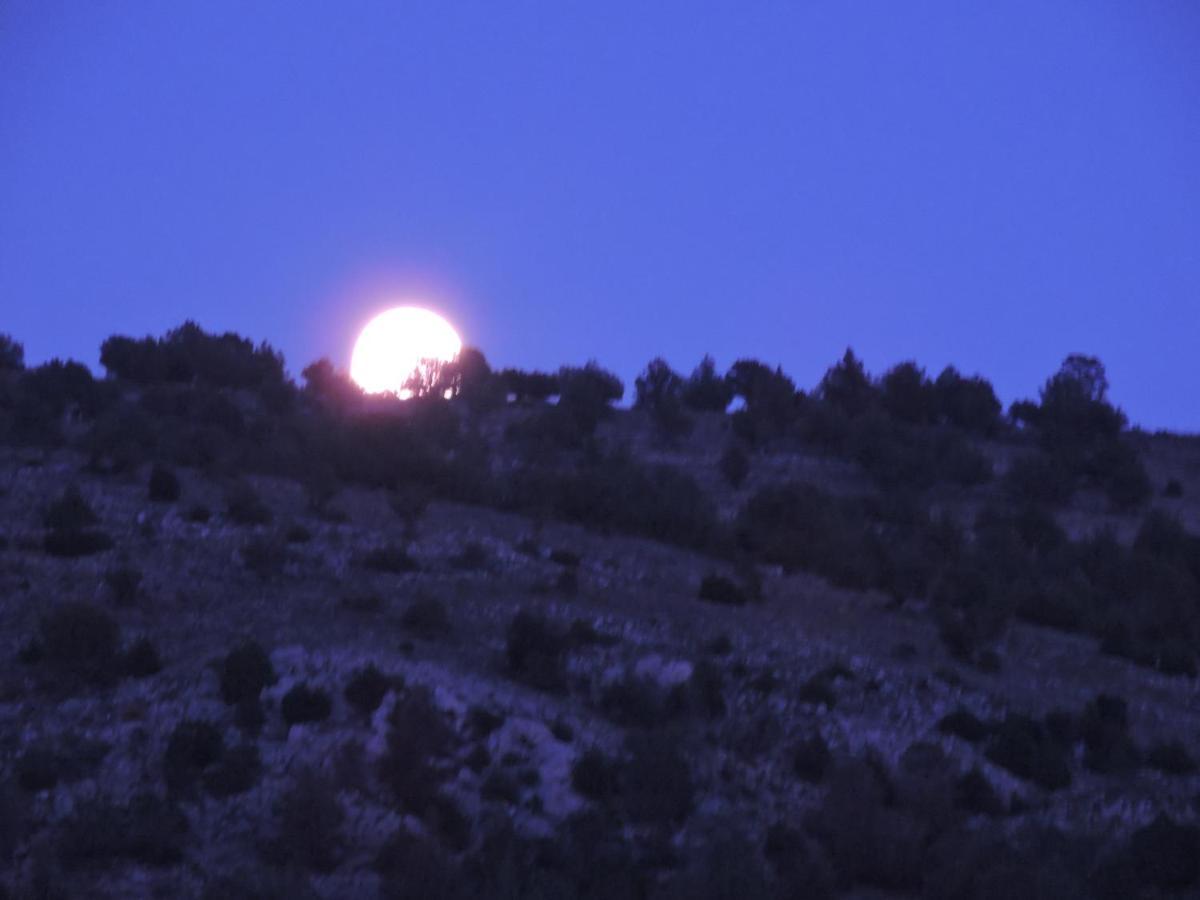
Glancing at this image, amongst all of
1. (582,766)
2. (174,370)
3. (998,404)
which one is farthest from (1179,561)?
(174,370)

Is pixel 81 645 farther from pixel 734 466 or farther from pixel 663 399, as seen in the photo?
pixel 663 399

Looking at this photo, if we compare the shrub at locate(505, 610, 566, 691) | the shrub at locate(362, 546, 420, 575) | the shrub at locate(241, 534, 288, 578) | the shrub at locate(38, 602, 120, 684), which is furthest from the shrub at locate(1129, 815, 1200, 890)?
the shrub at locate(241, 534, 288, 578)

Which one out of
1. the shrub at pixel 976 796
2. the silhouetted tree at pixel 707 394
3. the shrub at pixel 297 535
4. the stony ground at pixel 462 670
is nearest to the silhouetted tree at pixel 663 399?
the silhouetted tree at pixel 707 394

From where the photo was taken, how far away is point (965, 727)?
85.2 ft

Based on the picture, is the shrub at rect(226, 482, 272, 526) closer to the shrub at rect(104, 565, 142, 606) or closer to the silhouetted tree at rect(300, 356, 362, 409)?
the shrub at rect(104, 565, 142, 606)

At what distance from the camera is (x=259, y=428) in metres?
43.8

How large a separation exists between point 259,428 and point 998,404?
3065cm

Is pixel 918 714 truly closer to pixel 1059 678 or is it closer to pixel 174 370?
pixel 1059 678

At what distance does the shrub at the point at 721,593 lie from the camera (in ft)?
106

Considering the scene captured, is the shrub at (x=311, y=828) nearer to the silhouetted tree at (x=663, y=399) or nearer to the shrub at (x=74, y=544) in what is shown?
the shrub at (x=74, y=544)

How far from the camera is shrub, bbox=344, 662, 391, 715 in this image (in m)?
22.2

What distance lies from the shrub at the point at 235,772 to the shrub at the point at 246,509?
12270 mm

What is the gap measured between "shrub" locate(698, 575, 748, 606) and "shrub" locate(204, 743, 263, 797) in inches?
529

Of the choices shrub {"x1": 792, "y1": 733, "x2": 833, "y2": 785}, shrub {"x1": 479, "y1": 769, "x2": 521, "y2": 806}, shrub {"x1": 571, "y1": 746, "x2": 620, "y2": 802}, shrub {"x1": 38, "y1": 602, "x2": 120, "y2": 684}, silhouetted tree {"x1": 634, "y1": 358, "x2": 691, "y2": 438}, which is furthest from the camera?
silhouetted tree {"x1": 634, "y1": 358, "x2": 691, "y2": 438}
